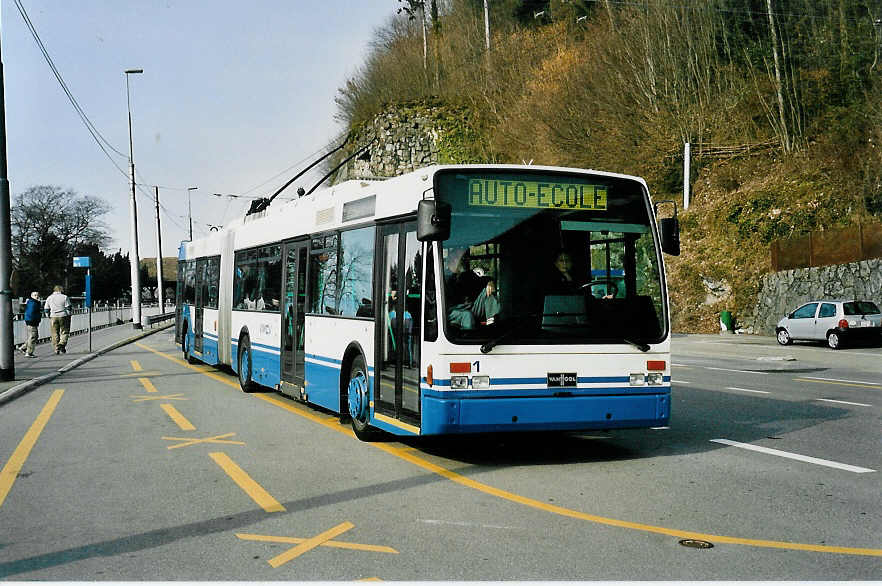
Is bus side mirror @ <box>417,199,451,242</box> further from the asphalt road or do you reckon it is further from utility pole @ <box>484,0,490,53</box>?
utility pole @ <box>484,0,490,53</box>

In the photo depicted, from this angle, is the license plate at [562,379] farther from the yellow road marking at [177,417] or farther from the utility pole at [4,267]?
the utility pole at [4,267]

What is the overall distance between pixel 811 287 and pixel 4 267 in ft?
93.4

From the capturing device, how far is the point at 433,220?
8.74m

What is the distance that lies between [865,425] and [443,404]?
604 cm

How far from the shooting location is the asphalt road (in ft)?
19.1

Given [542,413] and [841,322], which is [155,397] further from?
[841,322]

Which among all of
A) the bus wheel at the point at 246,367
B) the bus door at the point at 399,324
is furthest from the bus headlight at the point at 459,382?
the bus wheel at the point at 246,367

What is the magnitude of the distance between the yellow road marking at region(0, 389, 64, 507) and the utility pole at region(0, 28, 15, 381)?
14.2 feet

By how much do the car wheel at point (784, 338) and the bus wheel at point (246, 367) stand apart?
2232cm

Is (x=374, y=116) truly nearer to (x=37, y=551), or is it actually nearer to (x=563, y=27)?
(x=563, y=27)

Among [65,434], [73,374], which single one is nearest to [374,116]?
[73,374]

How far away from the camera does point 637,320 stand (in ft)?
31.3

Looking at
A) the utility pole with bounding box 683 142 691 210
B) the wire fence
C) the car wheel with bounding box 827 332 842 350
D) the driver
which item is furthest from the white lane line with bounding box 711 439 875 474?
the utility pole with bounding box 683 142 691 210

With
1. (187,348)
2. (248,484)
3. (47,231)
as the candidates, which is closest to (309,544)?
(248,484)
